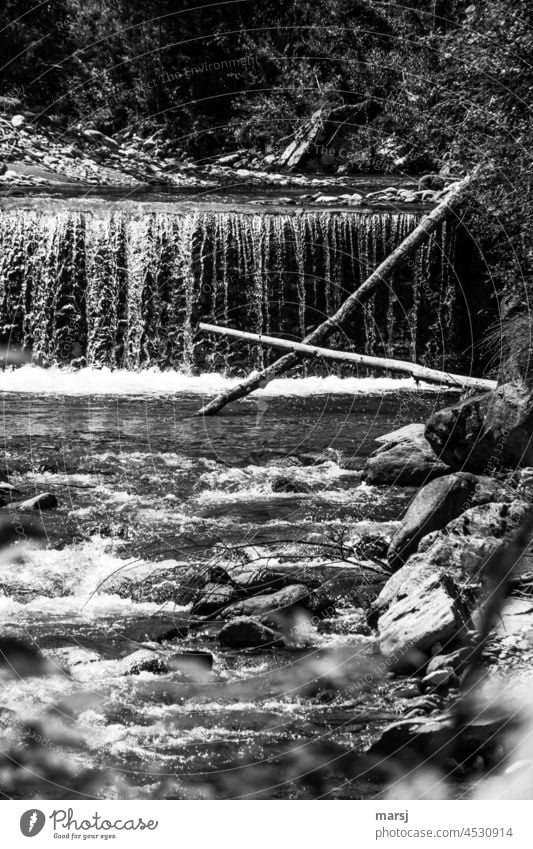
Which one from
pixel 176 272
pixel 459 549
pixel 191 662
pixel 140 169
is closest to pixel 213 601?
pixel 191 662

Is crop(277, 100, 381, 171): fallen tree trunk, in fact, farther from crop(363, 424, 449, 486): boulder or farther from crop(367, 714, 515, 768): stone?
crop(367, 714, 515, 768): stone

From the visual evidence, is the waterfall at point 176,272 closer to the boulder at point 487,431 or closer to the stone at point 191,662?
the boulder at point 487,431

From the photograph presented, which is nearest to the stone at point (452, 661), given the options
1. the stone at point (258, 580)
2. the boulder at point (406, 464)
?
the stone at point (258, 580)

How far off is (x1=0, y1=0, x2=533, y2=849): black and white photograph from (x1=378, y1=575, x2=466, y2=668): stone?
25 mm

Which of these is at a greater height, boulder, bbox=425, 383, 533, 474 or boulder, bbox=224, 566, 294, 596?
boulder, bbox=425, 383, 533, 474

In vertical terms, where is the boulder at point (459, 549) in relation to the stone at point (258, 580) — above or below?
above

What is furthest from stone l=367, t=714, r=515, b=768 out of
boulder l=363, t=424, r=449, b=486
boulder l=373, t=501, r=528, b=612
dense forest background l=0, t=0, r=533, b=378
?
dense forest background l=0, t=0, r=533, b=378

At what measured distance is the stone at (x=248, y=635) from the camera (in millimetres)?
6000

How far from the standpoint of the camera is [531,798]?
3568 mm

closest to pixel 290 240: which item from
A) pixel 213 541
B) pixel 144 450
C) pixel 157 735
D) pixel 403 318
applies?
pixel 403 318

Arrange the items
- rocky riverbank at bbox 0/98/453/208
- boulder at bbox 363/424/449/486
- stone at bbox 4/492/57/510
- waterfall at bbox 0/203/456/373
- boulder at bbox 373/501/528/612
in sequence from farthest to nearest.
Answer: rocky riverbank at bbox 0/98/453/208, waterfall at bbox 0/203/456/373, boulder at bbox 363/424/449/486, stone at bbox 4/492/57/510, boulder at bbox 373/501/528/612

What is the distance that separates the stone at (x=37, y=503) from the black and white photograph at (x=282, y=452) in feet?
0.13

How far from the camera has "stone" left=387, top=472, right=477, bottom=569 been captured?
7.01m
